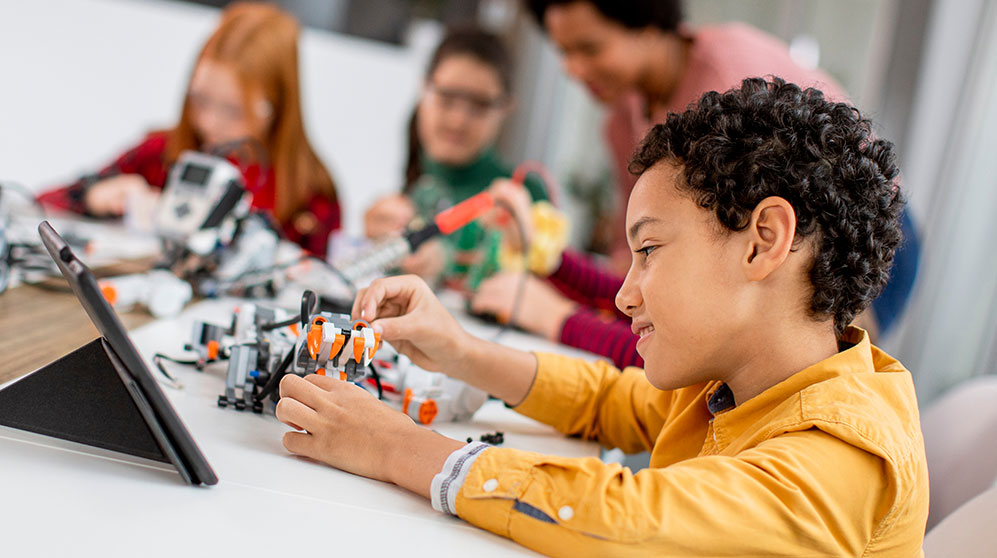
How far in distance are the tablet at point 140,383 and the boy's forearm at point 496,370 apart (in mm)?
324

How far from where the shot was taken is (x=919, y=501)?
60cm

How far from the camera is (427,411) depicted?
79 centimetres

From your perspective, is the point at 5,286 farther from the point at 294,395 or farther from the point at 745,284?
the point at 745,284

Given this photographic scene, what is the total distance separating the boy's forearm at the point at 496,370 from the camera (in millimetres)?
842

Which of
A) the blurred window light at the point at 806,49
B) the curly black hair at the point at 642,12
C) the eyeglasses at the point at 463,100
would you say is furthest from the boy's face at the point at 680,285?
the blurred window light at the point at 806,49

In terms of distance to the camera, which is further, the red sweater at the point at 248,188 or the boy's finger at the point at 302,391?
the red sweater at the point at 248,188

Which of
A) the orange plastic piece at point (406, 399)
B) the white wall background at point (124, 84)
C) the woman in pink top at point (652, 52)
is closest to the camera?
the orange plastic piece at point (406, 399)

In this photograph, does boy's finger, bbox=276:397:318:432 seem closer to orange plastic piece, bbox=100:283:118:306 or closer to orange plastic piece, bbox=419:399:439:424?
orange plastic piece, bbox=419:399:439:424

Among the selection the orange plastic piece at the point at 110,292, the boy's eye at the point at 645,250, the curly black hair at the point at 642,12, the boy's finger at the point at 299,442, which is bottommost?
the orange plastic piece at the point at 110,292

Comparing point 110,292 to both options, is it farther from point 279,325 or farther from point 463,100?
point 463,100

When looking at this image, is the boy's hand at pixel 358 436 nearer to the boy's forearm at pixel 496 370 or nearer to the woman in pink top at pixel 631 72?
the boy's forearm at pixel 496 370

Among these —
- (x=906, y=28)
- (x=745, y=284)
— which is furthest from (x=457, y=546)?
(x=906, y=28)

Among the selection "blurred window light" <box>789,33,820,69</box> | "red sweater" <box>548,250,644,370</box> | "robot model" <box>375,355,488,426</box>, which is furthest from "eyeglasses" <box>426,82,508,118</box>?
"blurred window light" <box>789,33,820,69</box>

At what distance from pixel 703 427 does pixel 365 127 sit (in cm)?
279
